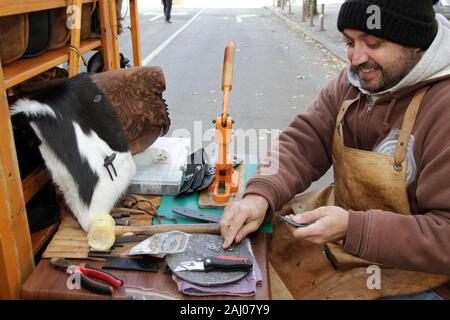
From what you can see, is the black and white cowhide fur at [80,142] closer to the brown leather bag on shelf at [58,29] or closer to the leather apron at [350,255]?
the brown leather bag on shelf at [58,29]

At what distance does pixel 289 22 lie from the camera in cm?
1730

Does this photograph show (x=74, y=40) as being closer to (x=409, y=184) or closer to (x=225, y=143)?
(x=225, y=143)

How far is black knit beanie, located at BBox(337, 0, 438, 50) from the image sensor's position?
1.44 meters

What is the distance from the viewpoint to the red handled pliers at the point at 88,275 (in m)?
1.20

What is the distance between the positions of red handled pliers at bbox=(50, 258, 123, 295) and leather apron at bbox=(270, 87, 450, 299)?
2.17 feet

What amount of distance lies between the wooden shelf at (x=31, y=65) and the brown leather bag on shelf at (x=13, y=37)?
1.3 inches

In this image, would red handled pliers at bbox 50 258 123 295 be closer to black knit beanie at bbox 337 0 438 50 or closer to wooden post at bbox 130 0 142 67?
black knit beanie at bbox 337 0 438 50

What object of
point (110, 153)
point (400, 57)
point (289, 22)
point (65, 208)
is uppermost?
point (400, 57)

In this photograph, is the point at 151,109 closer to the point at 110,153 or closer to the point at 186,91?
the point at 110,153

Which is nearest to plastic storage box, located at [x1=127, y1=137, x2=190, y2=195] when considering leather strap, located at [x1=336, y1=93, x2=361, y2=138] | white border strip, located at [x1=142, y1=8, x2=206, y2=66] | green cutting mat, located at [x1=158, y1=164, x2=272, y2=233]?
green cutting mat, located at [x1=158, y1=164, x2=272, y2=233]

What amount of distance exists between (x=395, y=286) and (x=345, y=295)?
0.53 ft

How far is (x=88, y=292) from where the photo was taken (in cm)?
120
